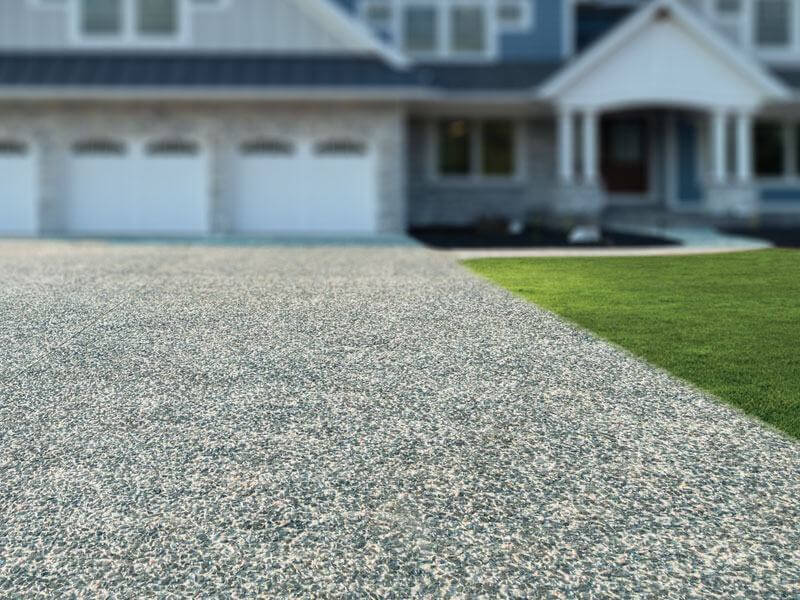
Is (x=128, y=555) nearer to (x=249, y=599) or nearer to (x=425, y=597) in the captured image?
(x=249, y=599)

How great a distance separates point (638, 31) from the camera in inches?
781

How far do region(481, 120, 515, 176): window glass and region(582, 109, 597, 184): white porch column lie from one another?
8.15 ft

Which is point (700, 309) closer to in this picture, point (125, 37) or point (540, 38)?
point (125, 37)

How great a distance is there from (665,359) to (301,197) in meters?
13.9

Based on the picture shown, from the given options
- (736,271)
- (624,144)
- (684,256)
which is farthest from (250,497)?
(624,144)

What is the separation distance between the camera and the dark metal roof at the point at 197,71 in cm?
1825

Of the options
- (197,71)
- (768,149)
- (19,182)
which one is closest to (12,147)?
(19,182)

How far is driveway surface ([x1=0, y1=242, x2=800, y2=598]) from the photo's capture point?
304cm

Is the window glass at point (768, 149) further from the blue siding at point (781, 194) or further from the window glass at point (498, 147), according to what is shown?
the window glass at point (498, 147)

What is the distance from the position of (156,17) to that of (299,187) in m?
4.88

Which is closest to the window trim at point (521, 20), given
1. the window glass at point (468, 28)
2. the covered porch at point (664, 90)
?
the window glass at point (468, 28)

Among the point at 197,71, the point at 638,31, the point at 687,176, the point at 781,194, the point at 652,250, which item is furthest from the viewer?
the point at 781,194

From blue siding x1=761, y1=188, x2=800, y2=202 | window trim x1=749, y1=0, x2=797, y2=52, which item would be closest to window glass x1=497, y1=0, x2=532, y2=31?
window trim x1=749, y1=0, x2=797, y2=52

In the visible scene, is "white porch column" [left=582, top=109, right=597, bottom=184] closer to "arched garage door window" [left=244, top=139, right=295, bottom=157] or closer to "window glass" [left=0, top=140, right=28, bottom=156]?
"arched garage door window" [left=244, top=139, right=295, bottom=157]
